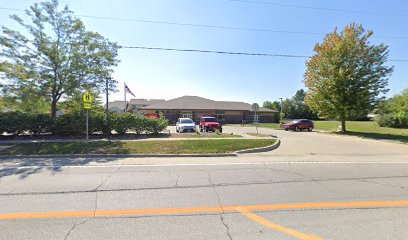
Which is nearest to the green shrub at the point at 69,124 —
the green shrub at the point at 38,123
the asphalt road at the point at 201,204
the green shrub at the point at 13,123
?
the green shrub at the point at 38,123

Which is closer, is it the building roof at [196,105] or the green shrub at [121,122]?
the green shrub at [121,122]

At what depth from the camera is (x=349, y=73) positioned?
21891mm

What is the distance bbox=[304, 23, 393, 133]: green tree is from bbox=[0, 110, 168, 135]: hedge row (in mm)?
18471

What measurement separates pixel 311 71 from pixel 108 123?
70.5ft

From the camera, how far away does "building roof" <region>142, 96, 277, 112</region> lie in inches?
1695

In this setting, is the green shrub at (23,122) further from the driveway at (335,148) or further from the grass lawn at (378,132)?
the grass lawn at (378,132)

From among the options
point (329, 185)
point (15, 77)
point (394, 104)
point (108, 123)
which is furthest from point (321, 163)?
point (394, 104)

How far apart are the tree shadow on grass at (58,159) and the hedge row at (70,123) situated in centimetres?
337

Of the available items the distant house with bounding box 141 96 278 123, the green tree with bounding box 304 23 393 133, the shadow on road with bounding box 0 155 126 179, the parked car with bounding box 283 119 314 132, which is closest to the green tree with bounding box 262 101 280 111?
the distant house with bounding box 141 96 278 123

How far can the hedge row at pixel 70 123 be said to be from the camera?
14.1 metres

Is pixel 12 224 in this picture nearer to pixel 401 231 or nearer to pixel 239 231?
pixel 239 231

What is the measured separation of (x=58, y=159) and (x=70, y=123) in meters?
6.83

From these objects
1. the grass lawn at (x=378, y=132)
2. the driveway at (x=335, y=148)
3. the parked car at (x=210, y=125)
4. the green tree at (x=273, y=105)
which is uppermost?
the green tree at (x=273, y=105)

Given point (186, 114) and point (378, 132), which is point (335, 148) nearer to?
point (378, 132)
